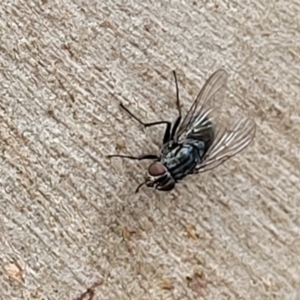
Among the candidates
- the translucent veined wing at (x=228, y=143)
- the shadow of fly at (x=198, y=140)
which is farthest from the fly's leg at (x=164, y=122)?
the translucent veined wing at (x=228, y=143)

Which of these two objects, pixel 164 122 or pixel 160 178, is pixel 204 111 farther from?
pixel 160 178

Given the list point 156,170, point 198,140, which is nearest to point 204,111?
point 198,140

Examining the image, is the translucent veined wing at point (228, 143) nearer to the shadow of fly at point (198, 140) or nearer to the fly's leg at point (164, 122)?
the shadow of fly at point (198, 140)

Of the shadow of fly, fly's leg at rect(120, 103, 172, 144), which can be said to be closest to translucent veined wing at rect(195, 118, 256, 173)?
the shadow of fly

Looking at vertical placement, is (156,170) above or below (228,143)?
below

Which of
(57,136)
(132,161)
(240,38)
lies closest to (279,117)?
(240,38)

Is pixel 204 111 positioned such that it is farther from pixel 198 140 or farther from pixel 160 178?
pixel 160 178

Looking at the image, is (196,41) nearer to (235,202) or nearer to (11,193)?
(235,202)
